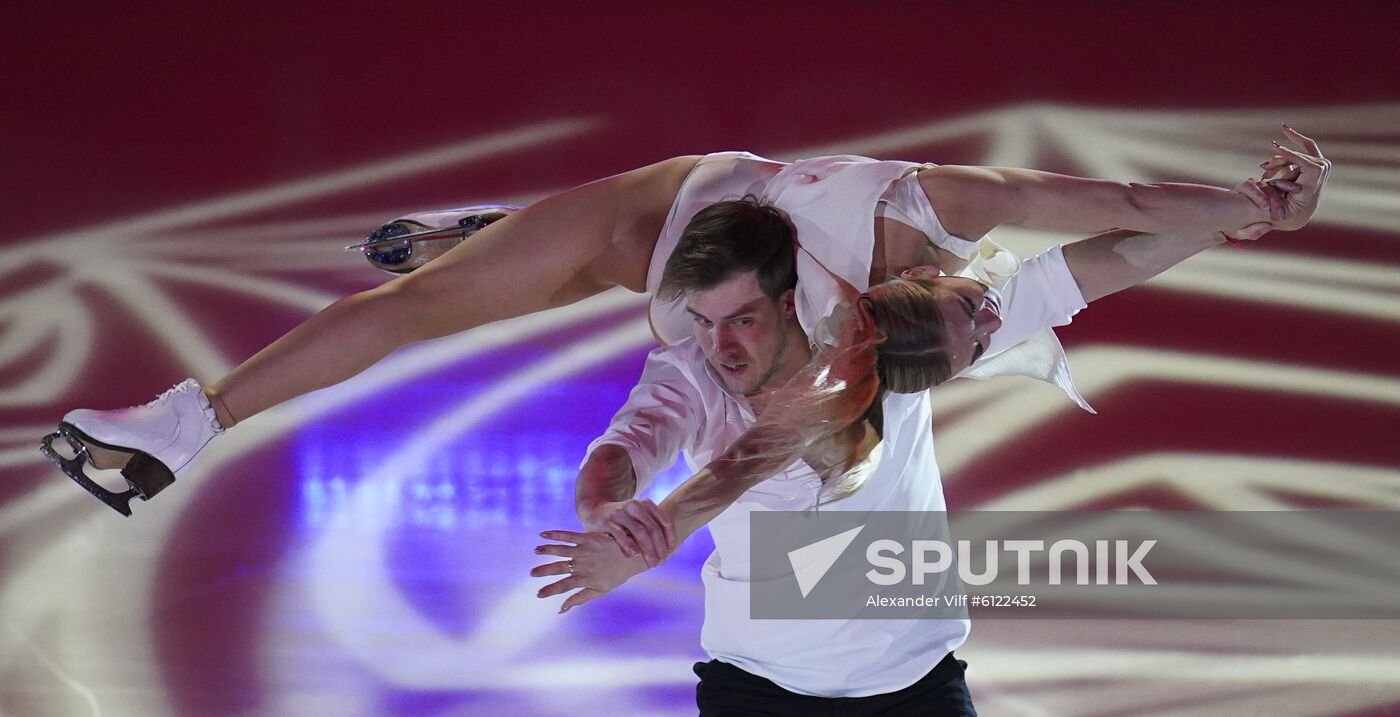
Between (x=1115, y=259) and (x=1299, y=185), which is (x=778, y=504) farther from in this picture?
(x=1299, y=185)

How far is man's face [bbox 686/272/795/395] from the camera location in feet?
7.67

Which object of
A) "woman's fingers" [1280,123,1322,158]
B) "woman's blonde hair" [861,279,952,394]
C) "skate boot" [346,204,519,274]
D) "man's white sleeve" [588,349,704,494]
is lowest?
"man's white sleeve" [588,349,704,494]

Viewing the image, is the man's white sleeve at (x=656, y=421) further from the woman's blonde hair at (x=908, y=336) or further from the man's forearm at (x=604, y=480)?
the woman's blonde hair at (x=908, y=336)

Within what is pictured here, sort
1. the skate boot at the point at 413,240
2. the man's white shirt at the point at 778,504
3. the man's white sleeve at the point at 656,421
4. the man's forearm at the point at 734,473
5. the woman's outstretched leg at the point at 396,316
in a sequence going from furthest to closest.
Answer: the skate boot at the point at 413,240, the woman's outstretched leg at the point at 396,316, the man's white shirt at the point at 778,504, the man's white sleeve at the point at 656,421, the man's forearm at the point at 734,473

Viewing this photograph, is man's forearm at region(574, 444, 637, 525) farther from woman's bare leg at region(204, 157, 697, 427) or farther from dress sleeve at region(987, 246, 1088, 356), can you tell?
dress sleeve at region(987, 246, 1088, 356)

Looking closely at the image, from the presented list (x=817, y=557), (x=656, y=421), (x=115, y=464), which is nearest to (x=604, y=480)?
(x=656, y=421)

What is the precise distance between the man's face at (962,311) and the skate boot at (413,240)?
3.92 ft

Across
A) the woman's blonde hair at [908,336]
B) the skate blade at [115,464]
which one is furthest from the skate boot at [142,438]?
the woman's blonde hair at [908,336]

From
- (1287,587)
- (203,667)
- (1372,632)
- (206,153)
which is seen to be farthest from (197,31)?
(1372,632)

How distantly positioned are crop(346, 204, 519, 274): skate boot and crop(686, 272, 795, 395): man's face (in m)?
0.87

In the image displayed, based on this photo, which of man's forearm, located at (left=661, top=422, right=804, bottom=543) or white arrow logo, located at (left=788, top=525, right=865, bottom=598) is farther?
white arrow logo, located at (left=788, top=525, right=865, bottom=598)

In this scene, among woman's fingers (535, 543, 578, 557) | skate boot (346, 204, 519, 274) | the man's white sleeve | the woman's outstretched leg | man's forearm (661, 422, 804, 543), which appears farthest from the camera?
skate boot (346, 204, 519, 274)

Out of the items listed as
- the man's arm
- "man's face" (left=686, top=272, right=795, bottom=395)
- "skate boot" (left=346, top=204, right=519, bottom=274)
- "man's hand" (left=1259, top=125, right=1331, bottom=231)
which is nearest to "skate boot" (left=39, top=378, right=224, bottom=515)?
"skate boot" (left=346, top=204, right=519, bottom=274)

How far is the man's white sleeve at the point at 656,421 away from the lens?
213 cm
